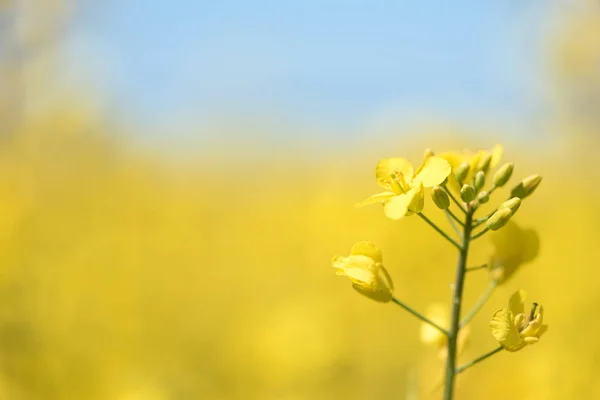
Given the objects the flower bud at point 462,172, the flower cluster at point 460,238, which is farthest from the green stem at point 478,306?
the flower bud at point 462,172

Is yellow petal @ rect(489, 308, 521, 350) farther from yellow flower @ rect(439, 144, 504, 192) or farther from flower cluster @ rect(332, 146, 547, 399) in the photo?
yellow flower @ rect(439, 144, 504, 192)

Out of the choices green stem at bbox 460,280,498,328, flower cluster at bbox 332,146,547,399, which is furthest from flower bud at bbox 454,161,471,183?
green stem at bbox 460,280,498,328

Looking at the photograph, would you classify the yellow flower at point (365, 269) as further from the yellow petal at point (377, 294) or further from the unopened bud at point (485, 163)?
the unopened bud at point (485, 163)

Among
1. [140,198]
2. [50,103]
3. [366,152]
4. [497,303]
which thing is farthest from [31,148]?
[366,152]

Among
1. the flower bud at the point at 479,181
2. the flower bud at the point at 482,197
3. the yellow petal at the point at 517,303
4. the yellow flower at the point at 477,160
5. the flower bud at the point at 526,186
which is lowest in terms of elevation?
the yellow petal at the point at 517,303

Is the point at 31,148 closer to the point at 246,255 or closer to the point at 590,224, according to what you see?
the point at 246,255

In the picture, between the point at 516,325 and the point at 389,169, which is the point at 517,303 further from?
the point at 389,169

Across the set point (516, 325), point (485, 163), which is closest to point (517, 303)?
point (516, 325)
